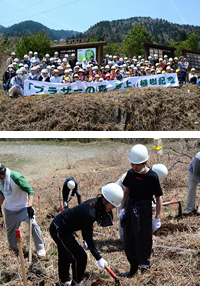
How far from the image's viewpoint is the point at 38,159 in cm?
1373

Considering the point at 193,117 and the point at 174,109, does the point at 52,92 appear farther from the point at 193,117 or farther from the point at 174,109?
the point at 193,117

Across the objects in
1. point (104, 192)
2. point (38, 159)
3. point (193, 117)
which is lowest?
point (38, 159)

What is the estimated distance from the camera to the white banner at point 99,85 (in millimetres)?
11867

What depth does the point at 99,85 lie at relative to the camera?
40.4 feet

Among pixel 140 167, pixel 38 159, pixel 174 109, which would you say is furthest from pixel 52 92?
pixel 140 167

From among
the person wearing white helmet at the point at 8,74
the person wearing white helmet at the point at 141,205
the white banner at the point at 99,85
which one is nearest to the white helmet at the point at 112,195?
the person wearing white helmet at the point at 141,205

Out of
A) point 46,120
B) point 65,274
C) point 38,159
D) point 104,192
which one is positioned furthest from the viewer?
point 38,159

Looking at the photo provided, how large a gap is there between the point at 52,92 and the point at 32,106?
984mm

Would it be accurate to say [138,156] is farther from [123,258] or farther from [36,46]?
[36,46]

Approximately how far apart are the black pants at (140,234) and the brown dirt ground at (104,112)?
306 inches

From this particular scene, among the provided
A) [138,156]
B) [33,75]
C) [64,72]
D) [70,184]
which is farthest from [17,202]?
[64,72]

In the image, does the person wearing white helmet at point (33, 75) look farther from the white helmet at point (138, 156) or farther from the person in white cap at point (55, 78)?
the white helmet at point (138, 156)

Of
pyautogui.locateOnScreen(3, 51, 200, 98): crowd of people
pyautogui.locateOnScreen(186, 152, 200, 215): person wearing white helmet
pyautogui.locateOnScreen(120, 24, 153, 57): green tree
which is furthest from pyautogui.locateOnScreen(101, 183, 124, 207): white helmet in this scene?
pyautogui.locateOnScreen(120, 24, 153, 57): green tree

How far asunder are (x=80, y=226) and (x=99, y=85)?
9.44 meters
